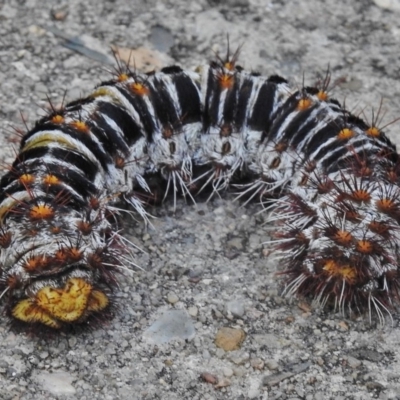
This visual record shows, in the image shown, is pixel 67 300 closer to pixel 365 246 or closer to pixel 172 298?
pixel 172 298

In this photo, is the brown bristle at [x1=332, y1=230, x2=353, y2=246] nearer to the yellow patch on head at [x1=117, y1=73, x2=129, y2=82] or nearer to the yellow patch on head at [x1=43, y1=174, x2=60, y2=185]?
the yellow patch on head at [x1=43, y1=174, x2=60, y2=185]

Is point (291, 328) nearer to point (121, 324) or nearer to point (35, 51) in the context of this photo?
point (121, 324)

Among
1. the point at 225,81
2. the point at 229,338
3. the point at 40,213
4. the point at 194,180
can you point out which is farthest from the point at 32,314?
the point at 225,81

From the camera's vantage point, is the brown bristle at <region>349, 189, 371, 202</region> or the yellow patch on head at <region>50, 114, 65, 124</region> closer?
the brown bristle at <region>349, 189, 371, 202</region>

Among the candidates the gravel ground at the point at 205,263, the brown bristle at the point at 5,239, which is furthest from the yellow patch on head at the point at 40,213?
the gravel ground at the point at 205,263

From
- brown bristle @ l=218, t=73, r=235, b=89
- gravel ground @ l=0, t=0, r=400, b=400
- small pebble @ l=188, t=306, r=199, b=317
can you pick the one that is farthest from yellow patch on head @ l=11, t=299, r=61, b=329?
brown bristle @ l=218, t=73, r=235, b=89
